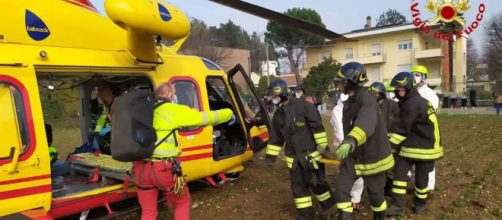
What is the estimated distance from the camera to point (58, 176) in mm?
5926

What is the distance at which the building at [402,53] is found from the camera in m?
39.8

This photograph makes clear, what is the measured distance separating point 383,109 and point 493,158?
13.7 ft

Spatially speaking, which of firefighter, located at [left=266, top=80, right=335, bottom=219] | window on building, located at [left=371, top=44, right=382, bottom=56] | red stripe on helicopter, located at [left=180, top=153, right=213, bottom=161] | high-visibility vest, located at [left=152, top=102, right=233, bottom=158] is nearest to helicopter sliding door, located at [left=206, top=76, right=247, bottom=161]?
red stripe on helicopter, located at [left=180, top=153, right=213, bottom=161]

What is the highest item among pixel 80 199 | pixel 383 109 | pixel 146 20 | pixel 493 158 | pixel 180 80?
pixel 146 20

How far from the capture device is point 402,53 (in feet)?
135

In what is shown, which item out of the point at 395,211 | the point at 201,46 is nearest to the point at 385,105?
the point at 395,211

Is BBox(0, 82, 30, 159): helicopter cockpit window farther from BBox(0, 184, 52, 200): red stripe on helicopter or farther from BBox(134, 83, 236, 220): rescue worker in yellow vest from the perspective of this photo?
BBox(134, 83, 236, 220): rescue worker in yellow vest

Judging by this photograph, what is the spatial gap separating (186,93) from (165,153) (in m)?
2.29

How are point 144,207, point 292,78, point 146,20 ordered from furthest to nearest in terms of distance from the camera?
point 292,78
point 146,20
point 144,207

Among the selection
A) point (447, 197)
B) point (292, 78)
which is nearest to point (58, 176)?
point (447, 197)

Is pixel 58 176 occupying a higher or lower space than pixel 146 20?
lower

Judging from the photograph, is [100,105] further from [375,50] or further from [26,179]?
[375,50]

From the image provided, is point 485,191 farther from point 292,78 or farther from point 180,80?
point 292,78

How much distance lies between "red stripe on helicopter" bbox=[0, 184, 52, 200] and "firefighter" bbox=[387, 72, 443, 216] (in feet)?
12.3
